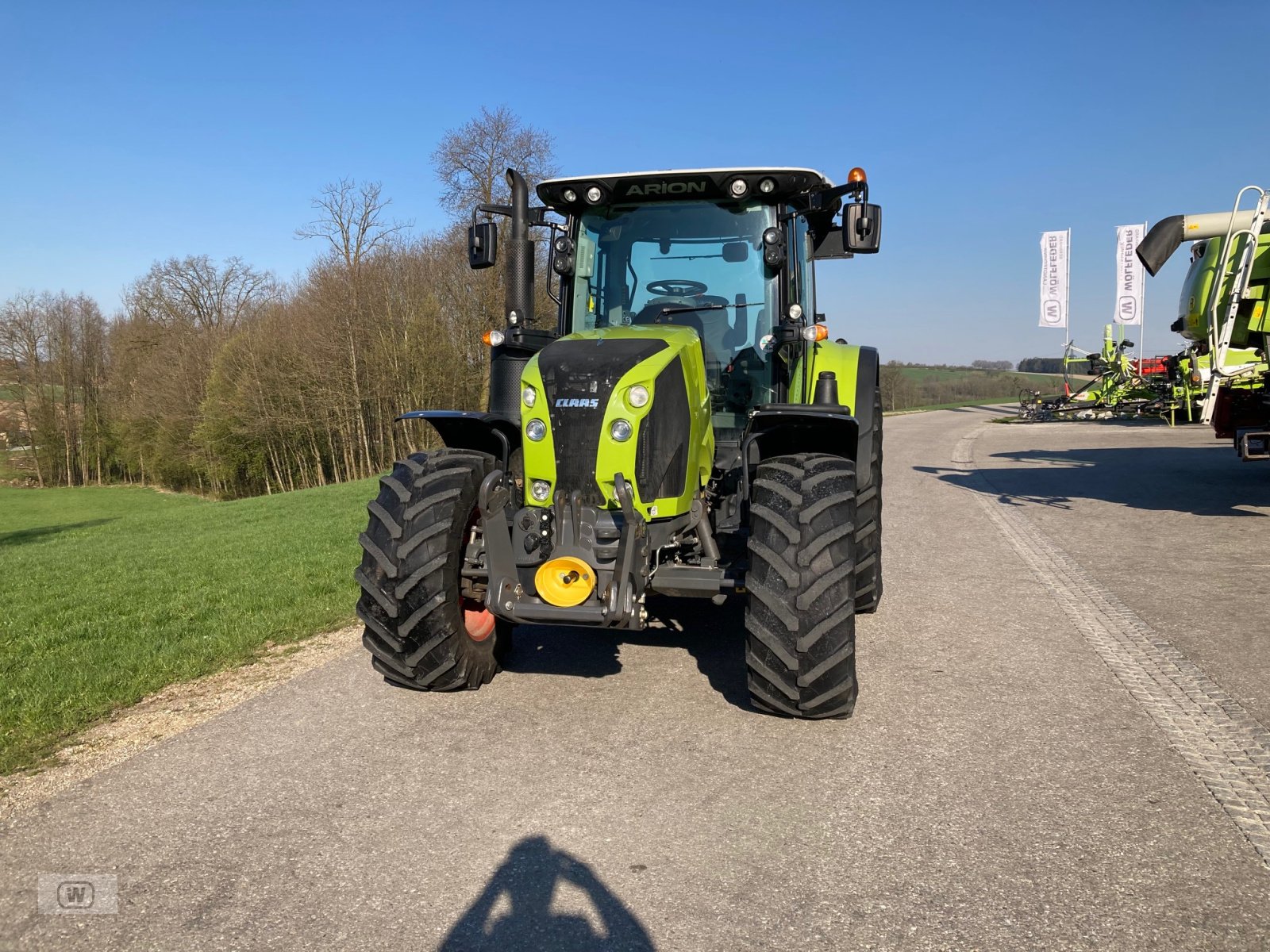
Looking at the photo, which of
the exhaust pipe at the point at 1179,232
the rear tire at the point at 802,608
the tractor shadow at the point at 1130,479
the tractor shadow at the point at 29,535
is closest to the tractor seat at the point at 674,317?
the rear tire at the point at 802,608

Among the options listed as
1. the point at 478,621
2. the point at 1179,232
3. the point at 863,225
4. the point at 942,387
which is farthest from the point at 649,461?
the point at 942,387

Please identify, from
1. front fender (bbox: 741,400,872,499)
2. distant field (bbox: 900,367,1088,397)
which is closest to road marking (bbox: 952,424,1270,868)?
front fender (bbox: 741,400,872,499)

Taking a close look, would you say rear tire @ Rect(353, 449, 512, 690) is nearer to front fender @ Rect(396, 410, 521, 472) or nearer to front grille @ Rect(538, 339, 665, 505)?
front fender @ Rect(396, 410, 521, 472)

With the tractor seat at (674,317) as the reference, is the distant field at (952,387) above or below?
below

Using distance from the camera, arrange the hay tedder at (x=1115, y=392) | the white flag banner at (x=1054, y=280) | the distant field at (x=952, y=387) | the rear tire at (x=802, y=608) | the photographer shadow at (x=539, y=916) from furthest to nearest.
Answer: the distant field at (x=952, y=387), the white flag banner at (x=1054, y=280), the hay tedder at (x=1115, y=392), the rear tire at (x=802, y=608), the photographer shadow at (x=539, y=916)

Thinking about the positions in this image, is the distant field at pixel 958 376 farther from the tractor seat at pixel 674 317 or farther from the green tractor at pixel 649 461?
the tractor seat at pixel 674 317

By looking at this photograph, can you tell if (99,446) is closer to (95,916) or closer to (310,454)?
(310,454)

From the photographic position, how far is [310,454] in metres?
36.4

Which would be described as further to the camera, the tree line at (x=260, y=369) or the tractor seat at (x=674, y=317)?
the tree line at (x=260, y=369)

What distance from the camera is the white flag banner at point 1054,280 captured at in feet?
105

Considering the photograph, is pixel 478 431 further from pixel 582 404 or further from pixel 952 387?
pixel 952 387

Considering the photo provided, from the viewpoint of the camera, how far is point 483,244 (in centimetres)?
550

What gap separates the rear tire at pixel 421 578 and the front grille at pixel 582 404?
22.1 inches

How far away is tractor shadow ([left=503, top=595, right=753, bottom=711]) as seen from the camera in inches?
190
